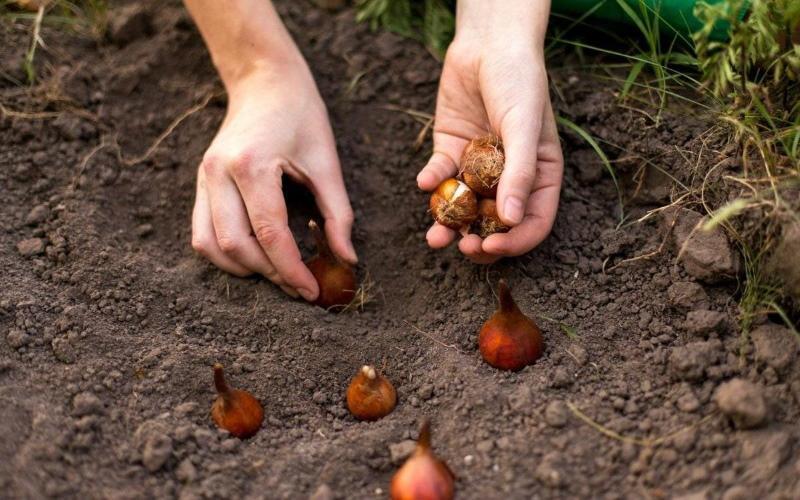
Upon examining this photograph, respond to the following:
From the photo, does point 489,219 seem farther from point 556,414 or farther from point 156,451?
point 156,451

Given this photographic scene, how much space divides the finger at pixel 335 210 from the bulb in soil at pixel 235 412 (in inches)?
21.3

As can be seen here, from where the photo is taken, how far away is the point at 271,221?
2125 millimetres

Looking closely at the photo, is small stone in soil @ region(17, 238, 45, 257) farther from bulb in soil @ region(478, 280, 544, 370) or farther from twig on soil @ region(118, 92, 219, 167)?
bulb in soil @ region(478, 280, 544, 370)

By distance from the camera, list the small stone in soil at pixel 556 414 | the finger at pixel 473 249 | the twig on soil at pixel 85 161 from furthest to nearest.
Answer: the twig on soil at pixel 85 161, the finger at pixel 473 249, the small stone in soil at pixel 556 414

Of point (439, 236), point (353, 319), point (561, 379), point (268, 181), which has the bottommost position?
point (353, 319)

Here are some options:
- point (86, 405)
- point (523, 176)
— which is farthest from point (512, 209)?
point (86, 405)

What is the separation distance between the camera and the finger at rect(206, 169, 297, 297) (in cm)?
214

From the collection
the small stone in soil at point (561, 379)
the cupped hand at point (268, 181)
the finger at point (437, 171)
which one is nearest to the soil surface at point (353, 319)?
the small stone in soil at point (561, 379)

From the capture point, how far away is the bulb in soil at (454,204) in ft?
6.77

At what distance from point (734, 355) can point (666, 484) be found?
1.24 ft

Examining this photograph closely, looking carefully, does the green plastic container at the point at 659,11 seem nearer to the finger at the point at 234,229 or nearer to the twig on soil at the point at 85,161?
the finger at the point at 234,229

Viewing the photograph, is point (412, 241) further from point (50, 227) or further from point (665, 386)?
point (50, 227)

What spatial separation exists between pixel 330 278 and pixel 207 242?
345 millimetres

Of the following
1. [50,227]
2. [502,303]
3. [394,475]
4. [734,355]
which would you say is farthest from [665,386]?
[50,227]
